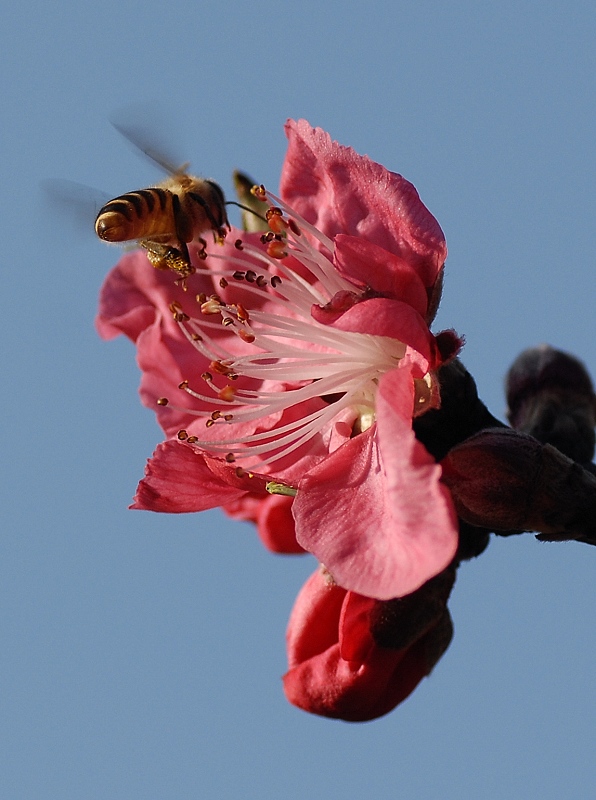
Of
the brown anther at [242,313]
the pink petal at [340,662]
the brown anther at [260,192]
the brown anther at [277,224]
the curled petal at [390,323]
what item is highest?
the brown anther at [260,192]

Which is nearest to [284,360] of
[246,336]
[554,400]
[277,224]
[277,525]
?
[246,336]

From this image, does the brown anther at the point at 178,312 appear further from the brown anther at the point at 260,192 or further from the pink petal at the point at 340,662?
the pink petal at the point at 340,662

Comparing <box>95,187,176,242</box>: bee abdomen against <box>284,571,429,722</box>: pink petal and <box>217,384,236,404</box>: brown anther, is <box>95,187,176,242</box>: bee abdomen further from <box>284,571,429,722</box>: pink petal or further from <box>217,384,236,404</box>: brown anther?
<box>284,571,429,722</box>: pink petal

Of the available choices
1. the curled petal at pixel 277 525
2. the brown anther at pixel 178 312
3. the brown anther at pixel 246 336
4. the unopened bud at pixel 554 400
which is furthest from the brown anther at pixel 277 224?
the unopened bud at pixel 554 400

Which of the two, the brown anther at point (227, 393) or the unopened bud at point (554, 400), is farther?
the unopened bud at point (554, 400)

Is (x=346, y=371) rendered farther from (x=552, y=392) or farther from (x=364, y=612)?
(x=552, y=392)

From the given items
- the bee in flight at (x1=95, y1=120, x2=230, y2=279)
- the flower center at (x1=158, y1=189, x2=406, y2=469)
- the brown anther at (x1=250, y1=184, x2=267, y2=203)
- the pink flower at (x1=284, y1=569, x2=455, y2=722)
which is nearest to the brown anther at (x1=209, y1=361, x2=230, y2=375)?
the flower center at (x1=158, y1=189, x2=406, y2=469)
